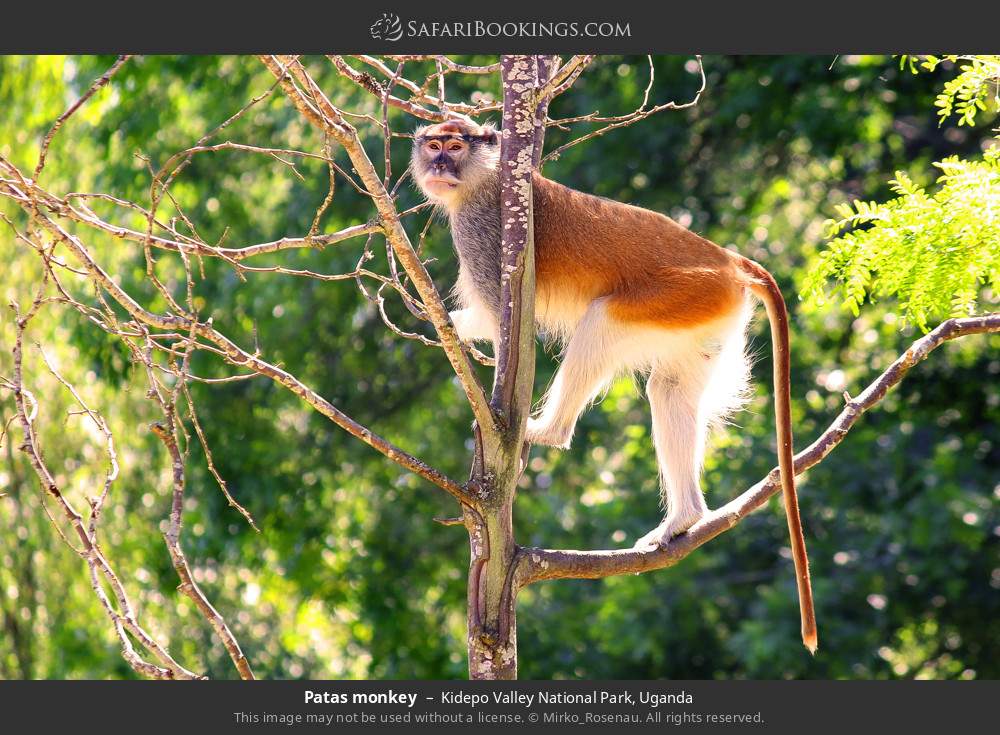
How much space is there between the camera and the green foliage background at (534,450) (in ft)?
22.2

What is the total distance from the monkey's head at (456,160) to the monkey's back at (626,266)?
0.24 m

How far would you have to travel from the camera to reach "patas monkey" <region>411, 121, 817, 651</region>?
343 centimetres

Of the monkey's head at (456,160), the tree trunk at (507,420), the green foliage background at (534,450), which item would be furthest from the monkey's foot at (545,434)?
the green foliage background at (534,450)

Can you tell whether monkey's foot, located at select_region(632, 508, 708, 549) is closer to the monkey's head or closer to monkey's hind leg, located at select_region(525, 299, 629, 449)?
monkey's hind leg, located at select_region(525, 299, 629, 449)

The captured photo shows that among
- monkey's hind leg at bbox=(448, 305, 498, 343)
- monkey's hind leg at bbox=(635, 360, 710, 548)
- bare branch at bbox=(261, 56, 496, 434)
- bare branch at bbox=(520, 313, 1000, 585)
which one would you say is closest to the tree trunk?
bare branch at bbox=(261, 56, 496, 434)

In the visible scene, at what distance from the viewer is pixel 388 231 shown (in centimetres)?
231

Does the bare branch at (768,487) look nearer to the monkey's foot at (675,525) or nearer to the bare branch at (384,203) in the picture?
the monkey's foot at (675,525)

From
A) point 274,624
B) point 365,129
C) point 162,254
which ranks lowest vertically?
point 274,624

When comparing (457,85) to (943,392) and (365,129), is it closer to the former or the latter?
(365,129)

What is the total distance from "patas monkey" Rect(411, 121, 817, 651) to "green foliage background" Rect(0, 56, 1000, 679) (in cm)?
302

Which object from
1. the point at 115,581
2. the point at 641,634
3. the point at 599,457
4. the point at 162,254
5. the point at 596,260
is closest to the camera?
the point at 115,581

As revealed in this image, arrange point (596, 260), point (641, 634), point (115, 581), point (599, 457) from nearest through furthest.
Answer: point (115, 581) < point (596, 260) < point (641, 634) < point (599, 457)

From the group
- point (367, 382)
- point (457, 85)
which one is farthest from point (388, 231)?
point (367, 382)

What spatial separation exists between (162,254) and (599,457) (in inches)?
148
